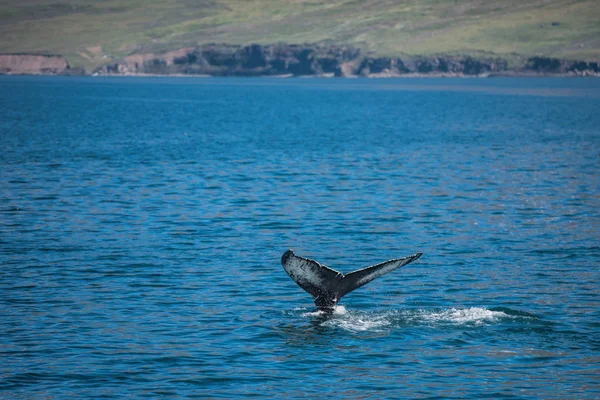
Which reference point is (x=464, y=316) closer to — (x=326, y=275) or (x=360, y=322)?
(x=360, y=322)

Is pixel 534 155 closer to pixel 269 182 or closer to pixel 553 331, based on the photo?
pixel 269 182

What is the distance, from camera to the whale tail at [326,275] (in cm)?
2289

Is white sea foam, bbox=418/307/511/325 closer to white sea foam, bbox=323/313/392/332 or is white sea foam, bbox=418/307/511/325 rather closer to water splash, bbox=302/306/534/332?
water splash, bbox=302/306/534/332

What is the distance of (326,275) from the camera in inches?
945

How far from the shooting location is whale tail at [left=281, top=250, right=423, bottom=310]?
22891 mm

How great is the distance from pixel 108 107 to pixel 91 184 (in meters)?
98.6

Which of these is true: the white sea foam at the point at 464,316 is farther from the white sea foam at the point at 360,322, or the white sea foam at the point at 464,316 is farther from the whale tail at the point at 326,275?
the whale tail at the point at 326,275

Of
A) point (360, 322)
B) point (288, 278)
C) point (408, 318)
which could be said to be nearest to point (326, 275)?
point (360, 322)

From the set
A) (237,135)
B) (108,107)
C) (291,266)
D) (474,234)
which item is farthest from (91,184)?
(108,107)

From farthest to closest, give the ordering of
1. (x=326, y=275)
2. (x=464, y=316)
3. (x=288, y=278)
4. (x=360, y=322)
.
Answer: (x=288, y=278) → (x=464, y=316) → (x=360, y=322) → (x=326, y=275)

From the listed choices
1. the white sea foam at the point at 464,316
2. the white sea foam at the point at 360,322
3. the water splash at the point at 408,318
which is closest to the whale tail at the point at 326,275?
the white sea foam at the point at 360,322

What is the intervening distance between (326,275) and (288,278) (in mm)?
7397

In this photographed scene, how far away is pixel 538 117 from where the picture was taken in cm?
12369

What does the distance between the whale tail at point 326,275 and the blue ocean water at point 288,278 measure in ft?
3.36
